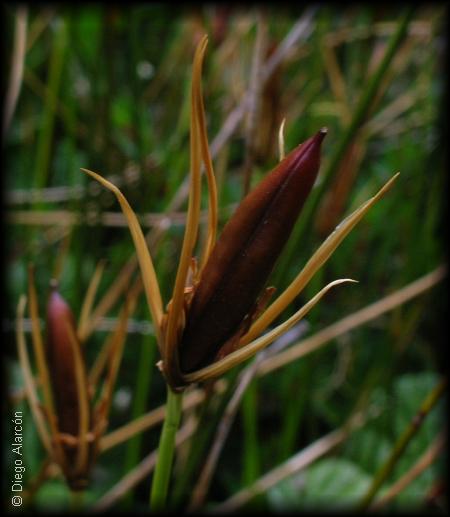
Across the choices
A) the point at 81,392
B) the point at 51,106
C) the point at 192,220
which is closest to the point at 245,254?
the point at 192,220

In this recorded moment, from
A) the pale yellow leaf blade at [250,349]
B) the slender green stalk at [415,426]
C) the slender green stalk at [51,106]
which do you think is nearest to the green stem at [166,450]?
the pale yellow leaf blade at [250,349]

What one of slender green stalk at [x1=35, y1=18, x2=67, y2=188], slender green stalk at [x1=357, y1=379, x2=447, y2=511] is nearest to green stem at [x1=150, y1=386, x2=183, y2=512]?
slender green stalk at [x1=357, y1=379, x2=447, y2=511]

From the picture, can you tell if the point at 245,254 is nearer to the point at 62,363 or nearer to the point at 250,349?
the point at 250,349

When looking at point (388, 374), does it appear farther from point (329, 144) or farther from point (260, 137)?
point (329, 144)

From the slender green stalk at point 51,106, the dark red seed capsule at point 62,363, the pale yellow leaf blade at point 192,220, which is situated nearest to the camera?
the pale yellow leaf blade at point 192,220

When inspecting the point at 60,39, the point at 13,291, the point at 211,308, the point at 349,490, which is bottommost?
the point at 349,490

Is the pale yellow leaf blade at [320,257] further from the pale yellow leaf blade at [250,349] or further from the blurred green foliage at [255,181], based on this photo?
the blurred green foliage at [255,181]

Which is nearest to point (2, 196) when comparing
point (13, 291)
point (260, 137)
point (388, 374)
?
point (13, 291)

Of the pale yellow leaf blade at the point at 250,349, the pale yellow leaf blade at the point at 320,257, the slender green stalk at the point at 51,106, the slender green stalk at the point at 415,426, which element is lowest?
the slender green stalk at the point at 415,426
